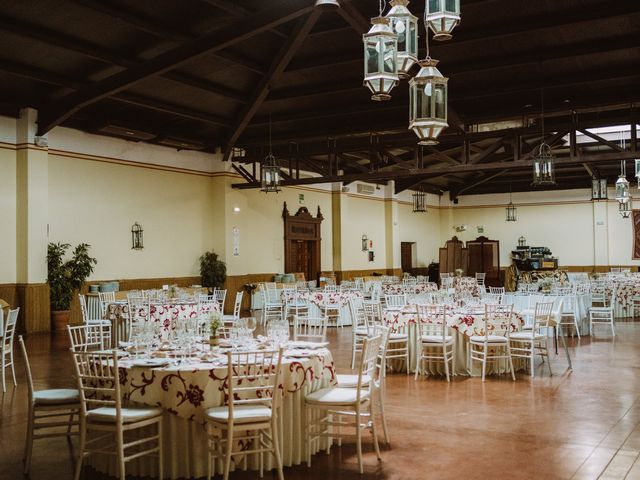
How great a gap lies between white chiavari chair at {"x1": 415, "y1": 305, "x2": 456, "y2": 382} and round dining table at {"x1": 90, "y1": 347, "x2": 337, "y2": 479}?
3406 mm

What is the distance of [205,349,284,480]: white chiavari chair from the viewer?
3879mm

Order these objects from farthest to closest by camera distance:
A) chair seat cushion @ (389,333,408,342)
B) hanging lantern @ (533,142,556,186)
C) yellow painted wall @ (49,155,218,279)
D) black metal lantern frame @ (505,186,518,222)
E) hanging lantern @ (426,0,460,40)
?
black metal lantern frame @ (505,186,518,222), yellow painted wall @ (49,155,218,279), hanging lantern @ (533,142,556,186), chair seat cushion @ (389,333,408,342), hanging lantern @ (426,0,460,40)

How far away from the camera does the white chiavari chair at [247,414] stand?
3.88 m

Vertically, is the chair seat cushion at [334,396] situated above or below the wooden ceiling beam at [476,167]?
below

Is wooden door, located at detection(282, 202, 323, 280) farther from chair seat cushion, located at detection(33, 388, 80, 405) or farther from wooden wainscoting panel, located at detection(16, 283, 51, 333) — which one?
chair seat cushion, located at detection(33, 388, 80, 405)

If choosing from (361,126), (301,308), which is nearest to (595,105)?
(361,126)

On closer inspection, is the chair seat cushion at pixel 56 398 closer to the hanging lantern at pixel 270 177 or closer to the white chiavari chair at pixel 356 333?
the white chiavari chair at pixel 356 333

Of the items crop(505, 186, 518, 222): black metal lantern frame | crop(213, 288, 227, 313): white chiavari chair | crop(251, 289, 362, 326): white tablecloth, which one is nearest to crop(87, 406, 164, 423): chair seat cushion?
crop(213, 288, 227, 313): white chiavari chair

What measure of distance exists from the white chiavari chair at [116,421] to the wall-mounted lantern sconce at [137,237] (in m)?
10.1

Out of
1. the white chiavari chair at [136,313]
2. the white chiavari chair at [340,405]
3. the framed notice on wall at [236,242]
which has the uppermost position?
the framed notice on wall at [236,242]

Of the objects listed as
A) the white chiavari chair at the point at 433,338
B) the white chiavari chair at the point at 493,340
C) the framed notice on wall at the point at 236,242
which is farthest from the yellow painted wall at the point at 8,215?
the white chiavari chair at the point at 493,340

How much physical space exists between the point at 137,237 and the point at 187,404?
10635mm

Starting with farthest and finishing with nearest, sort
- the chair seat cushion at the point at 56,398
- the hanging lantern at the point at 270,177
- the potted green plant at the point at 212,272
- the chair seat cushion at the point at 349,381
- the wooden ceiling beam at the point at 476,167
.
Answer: the potted green plant at the point at 212,272, the wooden ceiling beam at the point at 476,167, the hanging lantern at the point at 270,177, the chair seat cushion at the point at 349,381, the chair seat cushion at the point at 56,398

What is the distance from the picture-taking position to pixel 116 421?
12.9ft
